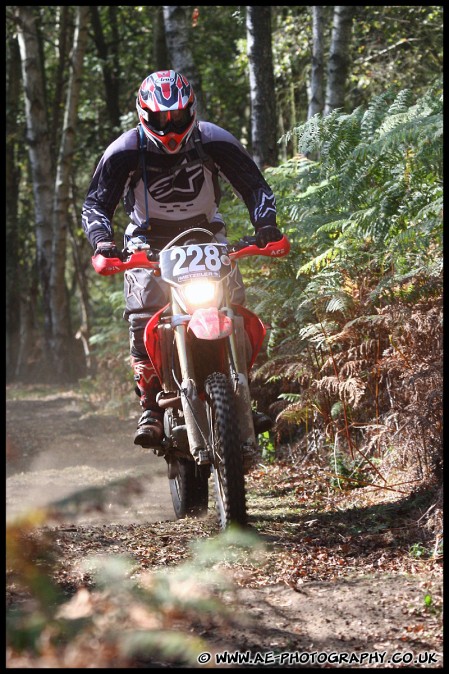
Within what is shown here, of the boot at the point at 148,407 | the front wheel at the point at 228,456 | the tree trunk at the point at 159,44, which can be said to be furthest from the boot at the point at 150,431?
the tree trunk at the point at 159,44

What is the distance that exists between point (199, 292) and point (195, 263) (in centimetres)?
17

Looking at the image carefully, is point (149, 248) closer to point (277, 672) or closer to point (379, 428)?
point (379, 428)

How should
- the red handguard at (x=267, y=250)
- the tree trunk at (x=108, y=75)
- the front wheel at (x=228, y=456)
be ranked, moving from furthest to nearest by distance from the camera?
the tree trunk at (x=108, y=75) → the red handguard at (x=267, y=250) → the front wheel at (x=228, y=456)

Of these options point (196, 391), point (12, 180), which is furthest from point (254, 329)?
point (12, 180)

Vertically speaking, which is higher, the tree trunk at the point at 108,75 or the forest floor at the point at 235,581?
the tree trunk at the point at 108,75

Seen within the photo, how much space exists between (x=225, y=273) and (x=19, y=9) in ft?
47.5

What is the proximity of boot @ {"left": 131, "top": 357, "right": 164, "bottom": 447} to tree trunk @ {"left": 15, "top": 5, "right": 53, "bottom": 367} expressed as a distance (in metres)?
12.8

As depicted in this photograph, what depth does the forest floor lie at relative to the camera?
2584 millimetres

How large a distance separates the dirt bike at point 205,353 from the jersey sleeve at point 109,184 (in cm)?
27

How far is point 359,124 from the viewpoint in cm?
654

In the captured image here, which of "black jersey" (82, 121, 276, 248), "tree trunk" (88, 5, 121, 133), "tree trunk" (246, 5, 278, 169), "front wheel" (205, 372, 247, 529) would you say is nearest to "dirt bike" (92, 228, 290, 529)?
"front wheel" (205, 372, 247, 529)

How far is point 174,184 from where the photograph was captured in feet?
18.4

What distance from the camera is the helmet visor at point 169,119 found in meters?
5.30

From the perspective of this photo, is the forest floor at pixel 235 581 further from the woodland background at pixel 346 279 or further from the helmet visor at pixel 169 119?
the helmet visor at pixel 169 119
